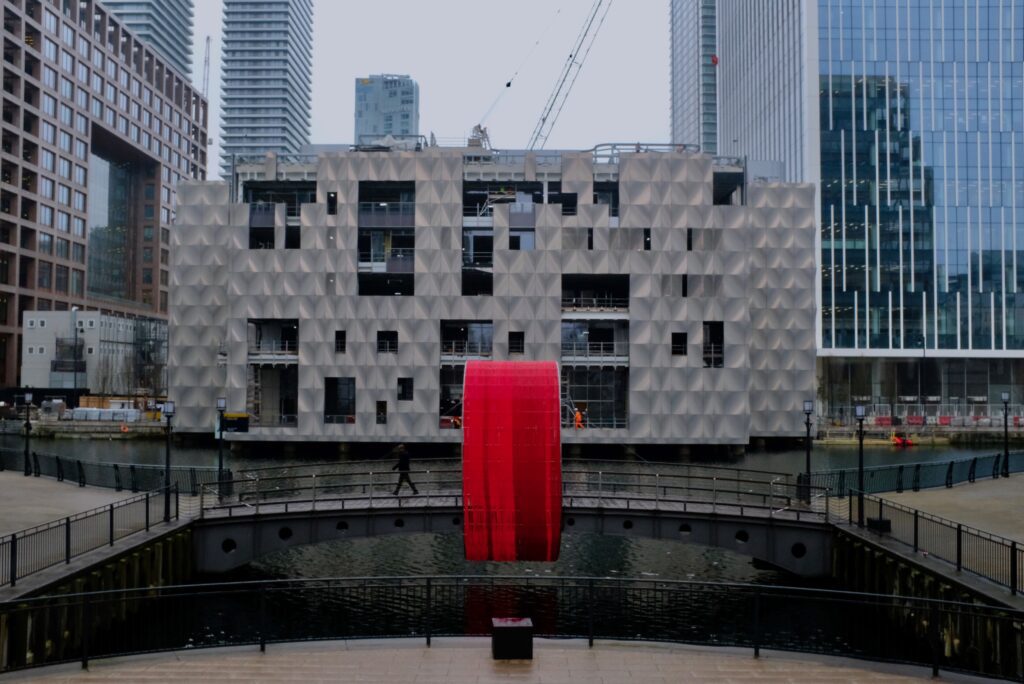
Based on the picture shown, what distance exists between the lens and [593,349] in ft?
219

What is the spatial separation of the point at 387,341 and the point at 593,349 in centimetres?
1559

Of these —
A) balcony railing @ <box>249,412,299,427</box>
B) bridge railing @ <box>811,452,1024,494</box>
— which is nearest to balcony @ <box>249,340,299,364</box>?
balcony railing @ <box>249,412,299,427</box>

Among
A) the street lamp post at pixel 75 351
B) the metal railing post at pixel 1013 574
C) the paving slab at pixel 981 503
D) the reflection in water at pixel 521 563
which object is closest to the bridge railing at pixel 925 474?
the paving slab at pixel 981 503

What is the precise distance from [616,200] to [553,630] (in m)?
48.6

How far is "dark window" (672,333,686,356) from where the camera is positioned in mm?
65125

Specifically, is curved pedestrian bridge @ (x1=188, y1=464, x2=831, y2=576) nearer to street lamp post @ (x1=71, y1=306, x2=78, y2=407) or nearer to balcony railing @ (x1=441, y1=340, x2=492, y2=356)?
balcony railing @ (x1=441, y1=340, x2=492, y2=356)

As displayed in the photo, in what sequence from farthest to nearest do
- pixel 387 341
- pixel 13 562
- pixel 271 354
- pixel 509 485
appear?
pixel 271 354 < pixel 387 341 < pixel 509 485 < pixel 13 562

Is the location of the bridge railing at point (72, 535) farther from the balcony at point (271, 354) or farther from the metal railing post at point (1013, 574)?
the balcony at point (271, 354)

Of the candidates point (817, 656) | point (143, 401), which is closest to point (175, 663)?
point (817, 656)

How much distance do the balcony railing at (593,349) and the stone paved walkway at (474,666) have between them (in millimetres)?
50173

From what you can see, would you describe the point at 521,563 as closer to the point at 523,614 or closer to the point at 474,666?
the point at 523,614

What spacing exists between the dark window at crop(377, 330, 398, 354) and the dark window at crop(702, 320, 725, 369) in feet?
75.2

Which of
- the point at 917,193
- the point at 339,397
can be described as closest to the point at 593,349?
the point at 339,397

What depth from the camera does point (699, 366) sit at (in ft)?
209
